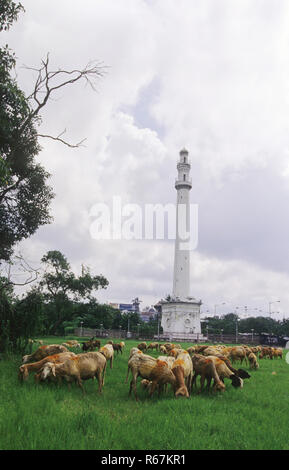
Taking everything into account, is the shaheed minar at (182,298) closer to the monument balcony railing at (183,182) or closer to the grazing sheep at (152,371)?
the monument balcony railing at (183,182)

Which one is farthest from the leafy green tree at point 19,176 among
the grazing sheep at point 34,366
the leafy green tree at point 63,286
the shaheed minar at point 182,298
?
→ the shaheed minar at point 182,298

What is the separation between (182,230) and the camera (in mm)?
90062

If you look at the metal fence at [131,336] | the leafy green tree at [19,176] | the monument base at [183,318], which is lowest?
the metal fence at [131,336]

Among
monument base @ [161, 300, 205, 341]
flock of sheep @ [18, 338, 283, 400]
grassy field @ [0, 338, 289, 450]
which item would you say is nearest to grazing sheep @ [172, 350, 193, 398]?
flock of sheep @ [18, 338, 283, 400]

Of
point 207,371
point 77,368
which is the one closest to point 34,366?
point 77,368

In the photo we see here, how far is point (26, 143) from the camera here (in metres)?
17.2

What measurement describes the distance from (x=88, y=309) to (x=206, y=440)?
6497 centimetres

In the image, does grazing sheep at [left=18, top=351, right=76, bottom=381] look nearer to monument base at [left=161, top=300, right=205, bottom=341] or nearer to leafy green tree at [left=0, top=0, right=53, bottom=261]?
leafy green tree at [left=0, top=0, right=53, bottom=261]

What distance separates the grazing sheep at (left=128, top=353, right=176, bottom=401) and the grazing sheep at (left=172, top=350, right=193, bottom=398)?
0.22 m

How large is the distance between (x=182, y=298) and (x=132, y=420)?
260 ft

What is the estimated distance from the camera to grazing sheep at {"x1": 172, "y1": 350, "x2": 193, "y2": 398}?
962cm

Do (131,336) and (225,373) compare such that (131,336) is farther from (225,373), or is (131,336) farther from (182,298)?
(225,373)

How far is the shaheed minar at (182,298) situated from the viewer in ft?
277
